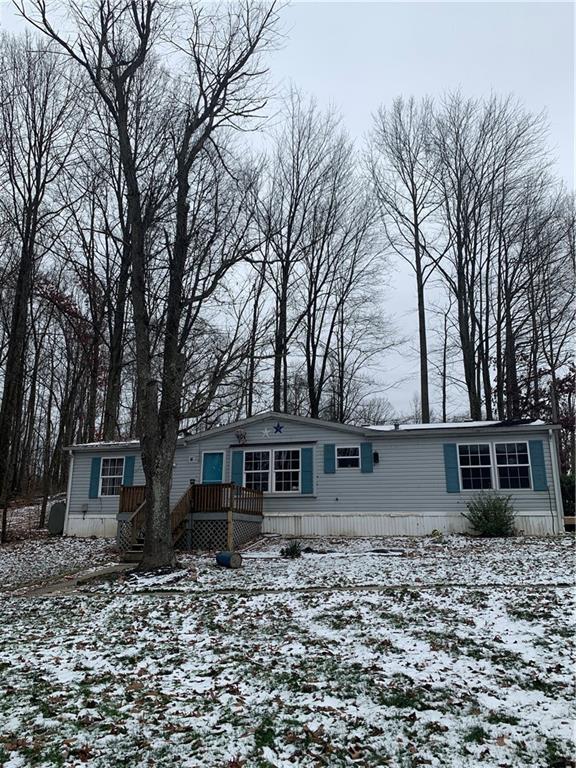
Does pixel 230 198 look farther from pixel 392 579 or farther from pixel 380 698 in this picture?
pixel 380 698

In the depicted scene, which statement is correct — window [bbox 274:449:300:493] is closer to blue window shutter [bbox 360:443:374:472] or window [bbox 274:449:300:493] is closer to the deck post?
blue window shutter [bbox 360:443:374:472]

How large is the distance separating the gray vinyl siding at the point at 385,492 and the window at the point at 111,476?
12.3 ft

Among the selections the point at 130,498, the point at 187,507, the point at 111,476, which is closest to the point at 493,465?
the point at 187,507

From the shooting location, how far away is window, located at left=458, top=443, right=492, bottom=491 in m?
15.3

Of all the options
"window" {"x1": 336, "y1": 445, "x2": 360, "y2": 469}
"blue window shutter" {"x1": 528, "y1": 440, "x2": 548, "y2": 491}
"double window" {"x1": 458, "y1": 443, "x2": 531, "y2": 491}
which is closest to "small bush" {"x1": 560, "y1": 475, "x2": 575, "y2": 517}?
"blue window shutter" {"x1": 528, "y1": 440, "x2": 548, "y2": 491}

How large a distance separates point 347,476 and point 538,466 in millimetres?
5257

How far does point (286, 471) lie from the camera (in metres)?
16.7

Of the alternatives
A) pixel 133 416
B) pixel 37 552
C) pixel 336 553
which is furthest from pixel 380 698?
pixel 133 416

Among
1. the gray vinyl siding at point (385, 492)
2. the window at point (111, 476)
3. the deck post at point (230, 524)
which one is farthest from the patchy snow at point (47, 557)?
the gray vinyl siding at point (385, 492)

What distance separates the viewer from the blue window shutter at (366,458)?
1611cm

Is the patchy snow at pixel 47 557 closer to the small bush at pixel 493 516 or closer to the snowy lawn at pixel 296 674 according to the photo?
the snowy lawn at pixel 296 674

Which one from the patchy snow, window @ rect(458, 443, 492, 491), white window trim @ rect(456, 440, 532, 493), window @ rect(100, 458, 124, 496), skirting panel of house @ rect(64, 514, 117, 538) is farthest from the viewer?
window @ rect(100, 458, 124, 496)

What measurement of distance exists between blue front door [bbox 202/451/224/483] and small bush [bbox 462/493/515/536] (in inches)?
294

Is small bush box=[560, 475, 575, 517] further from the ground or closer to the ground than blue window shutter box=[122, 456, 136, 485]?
closer to the ground
